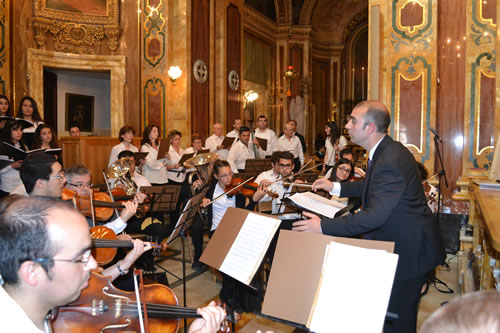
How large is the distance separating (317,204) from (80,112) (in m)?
11.7

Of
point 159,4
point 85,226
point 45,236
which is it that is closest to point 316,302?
point 85,226

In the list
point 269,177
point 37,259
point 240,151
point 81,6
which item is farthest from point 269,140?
point 37,259

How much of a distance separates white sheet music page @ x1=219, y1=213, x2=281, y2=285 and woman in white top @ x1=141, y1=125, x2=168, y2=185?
466cm

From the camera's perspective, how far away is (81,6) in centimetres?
993

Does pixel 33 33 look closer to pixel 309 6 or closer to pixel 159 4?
pixel 159 4

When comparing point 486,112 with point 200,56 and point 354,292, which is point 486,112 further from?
point 200,56

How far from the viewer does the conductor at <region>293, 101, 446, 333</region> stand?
2346mm

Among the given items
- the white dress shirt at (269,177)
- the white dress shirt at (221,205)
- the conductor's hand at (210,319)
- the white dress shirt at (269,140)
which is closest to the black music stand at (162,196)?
the white dress shirt at (221,205)

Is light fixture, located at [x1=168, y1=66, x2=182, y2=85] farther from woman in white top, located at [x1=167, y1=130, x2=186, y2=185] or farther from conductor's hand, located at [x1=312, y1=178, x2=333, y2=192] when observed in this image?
conductor's hand, located at [x1=312, y1=178, x2=333, y2=192]

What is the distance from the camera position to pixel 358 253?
5.53ft

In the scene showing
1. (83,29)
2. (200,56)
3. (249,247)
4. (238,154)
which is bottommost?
(249,247)

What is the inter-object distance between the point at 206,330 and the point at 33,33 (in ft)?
32.7

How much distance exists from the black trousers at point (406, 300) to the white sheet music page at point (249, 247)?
872 millimetres

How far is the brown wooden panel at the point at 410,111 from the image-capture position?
18.4 feet
